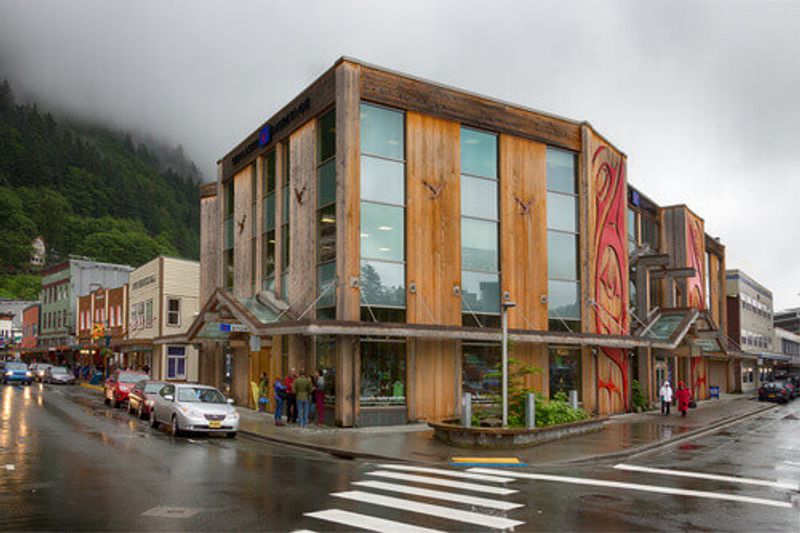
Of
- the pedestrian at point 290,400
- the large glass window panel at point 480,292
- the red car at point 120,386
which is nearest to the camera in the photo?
the pedestrian at point 290,400

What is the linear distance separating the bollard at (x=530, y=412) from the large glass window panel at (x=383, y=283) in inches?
246

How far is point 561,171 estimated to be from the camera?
28672mm

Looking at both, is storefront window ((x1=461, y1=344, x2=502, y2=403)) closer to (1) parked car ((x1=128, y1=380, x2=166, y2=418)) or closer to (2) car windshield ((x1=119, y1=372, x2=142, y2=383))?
(1) parked car ((x1=128, y1=380, x2=166, y2=418))

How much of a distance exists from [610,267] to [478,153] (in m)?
8.86

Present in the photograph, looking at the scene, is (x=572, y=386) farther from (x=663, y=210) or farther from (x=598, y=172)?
(x=663, y=210)

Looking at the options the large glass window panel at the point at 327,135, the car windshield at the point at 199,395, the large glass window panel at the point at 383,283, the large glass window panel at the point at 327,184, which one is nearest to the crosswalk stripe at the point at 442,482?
the car windshield at the point at 199,395

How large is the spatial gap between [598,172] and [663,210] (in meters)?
15.3

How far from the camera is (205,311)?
1108 inches

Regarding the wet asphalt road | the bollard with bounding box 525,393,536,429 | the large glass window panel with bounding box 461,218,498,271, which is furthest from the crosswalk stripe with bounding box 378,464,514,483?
the large glass window panel with bounding box 461,218,498,271

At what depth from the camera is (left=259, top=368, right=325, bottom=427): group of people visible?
21797 mm

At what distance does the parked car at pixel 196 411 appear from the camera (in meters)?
19.0

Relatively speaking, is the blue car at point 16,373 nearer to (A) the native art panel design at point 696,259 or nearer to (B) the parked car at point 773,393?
(A) the native art panel design at point 696,259

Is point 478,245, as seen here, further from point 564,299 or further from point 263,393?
point 263,393

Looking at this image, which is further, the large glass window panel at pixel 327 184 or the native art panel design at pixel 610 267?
the native art panel design at pixel 610 267
